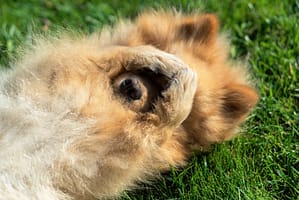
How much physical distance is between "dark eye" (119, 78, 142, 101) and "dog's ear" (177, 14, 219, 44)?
0.55m

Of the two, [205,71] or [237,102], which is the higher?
[205,71]

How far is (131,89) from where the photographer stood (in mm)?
3088

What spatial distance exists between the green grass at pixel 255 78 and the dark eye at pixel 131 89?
1.67 feet

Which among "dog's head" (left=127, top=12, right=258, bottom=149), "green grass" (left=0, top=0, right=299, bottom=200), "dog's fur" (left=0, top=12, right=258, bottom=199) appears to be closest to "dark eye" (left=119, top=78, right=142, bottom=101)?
"dog's fur" (left=0, top=12, right=258, bottom=199)

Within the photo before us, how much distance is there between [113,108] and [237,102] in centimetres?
73

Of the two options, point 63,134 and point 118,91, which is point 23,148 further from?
point 118,91

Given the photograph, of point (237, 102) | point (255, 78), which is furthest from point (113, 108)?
point (255, 78)

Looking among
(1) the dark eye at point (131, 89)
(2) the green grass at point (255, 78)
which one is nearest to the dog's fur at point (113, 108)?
(1) the dark eye at point (131, 89)

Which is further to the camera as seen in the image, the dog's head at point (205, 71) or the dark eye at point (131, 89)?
the dog's head at point (205, 71)

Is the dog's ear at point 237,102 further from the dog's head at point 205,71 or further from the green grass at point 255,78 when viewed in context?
the green grass at point 255,78

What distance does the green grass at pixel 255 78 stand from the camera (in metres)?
3.34

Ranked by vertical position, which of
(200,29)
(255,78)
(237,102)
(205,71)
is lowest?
(255,78)

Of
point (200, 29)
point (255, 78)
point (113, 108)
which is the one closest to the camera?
Answer: point (113, 108)

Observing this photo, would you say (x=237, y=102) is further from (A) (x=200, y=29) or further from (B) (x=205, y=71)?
(A) (x=200, y=29)
